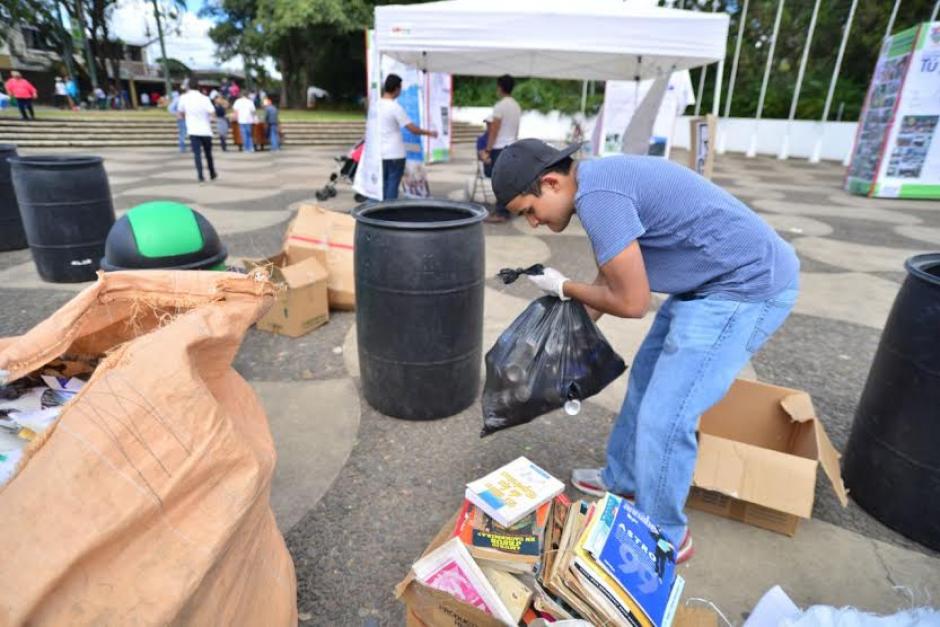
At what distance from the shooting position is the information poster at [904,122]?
33.4 feet

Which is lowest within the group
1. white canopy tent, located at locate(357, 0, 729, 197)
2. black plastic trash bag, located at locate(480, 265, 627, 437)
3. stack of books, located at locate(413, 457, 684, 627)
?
stack of books, located at locate(413, 457, 684, 627)

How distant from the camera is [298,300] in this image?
3.80 meters

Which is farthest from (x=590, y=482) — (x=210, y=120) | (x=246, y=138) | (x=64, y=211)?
(x=246, y=138)

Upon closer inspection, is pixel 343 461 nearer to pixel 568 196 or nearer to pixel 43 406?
pixel 43 406

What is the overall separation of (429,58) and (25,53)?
46.0m

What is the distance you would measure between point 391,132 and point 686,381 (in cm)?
602

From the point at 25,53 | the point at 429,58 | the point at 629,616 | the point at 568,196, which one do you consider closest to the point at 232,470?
the point at 629,616

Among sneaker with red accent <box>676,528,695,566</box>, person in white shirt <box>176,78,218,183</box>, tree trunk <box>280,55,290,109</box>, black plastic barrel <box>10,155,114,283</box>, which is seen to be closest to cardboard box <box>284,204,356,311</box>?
black plastic barrel <box>10,155,114,283</box>

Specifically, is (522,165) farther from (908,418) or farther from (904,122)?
(904,122)

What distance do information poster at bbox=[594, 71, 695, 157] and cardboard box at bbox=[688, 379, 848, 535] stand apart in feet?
33.4

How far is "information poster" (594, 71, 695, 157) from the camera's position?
12219 mm

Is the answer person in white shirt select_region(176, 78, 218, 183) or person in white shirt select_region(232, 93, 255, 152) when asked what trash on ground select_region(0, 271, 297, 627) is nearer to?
person in white shirt select_region(176, 78, 218, 183)

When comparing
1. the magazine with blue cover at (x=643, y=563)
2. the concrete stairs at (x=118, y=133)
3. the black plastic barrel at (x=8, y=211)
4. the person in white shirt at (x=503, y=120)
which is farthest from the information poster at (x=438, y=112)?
the magazine with blue cover at (x=643, y=563)

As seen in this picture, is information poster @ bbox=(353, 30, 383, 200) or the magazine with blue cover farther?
information poster @ bbox=(353, 30, 383, 200)
